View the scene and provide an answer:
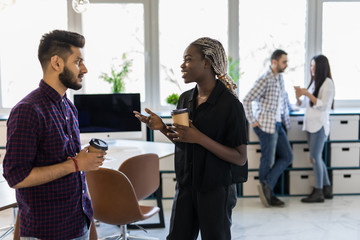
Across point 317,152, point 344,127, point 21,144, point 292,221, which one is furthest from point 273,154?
point 21,144

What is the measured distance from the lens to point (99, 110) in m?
3.81

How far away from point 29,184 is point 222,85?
2.93 feet

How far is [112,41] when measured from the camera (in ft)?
15.8

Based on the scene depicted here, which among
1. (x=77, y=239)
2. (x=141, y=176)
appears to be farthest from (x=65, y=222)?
(x=141, y=176)

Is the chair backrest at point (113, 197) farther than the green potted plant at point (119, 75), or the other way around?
the green potted plant at point (119, 75)

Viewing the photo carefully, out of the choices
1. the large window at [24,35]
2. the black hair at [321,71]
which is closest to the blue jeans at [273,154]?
the black hair at [321,71]

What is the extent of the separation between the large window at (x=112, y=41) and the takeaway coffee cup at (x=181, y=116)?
125 inches

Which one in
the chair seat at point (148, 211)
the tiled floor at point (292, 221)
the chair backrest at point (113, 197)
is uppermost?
the chair backrest at point (113, 197)

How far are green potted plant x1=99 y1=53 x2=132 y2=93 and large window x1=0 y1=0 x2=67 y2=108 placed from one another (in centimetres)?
72

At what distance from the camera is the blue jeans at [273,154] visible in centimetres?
416

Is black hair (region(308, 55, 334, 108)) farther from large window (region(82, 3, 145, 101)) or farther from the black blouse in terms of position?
the black blouse

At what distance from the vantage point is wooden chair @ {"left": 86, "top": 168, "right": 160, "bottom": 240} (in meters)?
2.64

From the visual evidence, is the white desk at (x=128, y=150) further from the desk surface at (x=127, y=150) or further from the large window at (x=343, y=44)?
the large window at (x=343, y=44)

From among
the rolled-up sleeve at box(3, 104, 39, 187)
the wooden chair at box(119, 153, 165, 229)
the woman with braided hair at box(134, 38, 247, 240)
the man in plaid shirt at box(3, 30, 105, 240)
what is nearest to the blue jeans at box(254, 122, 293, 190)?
the wooden chair at box(119, 153, 165, 229)
